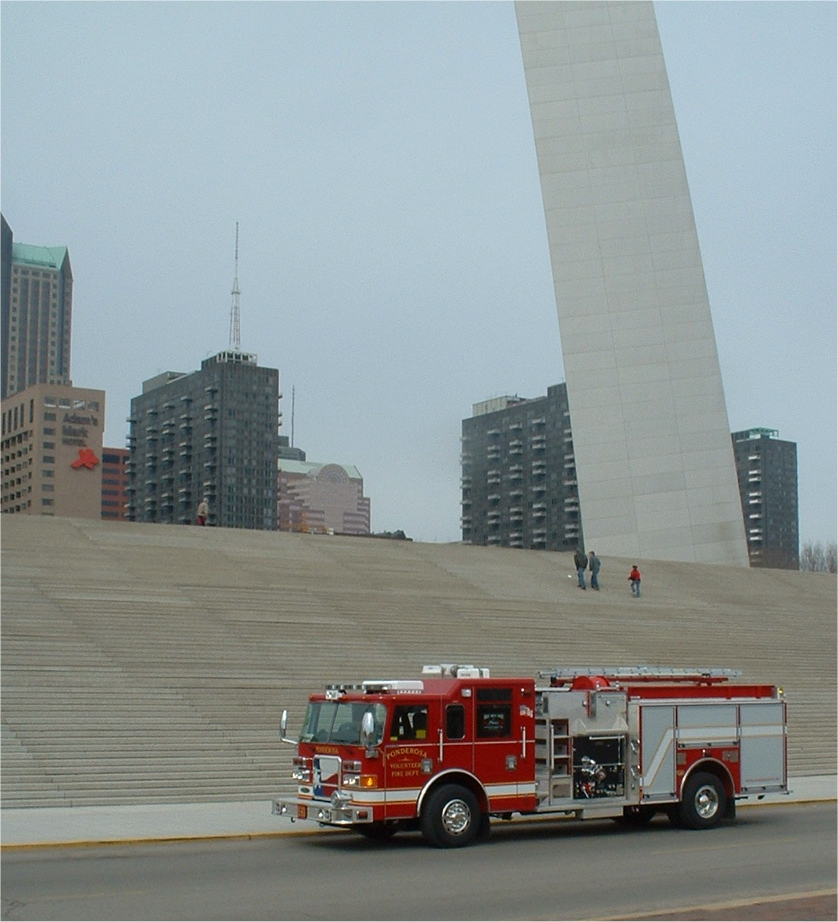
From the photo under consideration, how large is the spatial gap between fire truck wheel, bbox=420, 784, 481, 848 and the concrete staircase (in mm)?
6252

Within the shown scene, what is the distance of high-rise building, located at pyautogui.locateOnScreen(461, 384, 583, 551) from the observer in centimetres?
12373

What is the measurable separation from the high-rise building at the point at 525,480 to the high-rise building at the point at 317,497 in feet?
160

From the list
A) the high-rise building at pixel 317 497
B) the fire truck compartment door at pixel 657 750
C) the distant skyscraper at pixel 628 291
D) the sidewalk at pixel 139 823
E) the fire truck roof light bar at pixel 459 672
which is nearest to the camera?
the sidewalk at pixel 139 823

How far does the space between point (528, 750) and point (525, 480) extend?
10994 cm

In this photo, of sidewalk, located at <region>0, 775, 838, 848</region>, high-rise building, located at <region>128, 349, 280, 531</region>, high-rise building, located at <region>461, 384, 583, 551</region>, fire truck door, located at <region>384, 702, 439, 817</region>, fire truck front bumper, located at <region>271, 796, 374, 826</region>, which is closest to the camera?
fire truck front bumper, located at <region>271, 796, 374, 826</region>

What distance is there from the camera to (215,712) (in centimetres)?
2470

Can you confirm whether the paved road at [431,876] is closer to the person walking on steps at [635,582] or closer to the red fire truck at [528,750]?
the red fire truck at [528,750]

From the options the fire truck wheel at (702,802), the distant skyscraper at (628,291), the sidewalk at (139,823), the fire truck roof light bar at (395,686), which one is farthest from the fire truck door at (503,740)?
the distant skyscraper at (628,291)

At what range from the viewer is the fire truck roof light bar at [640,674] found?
1842 cm

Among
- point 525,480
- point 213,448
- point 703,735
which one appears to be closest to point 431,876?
point 703,735

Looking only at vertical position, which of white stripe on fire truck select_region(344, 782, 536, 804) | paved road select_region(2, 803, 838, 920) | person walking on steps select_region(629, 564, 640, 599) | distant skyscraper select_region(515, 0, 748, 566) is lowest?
paved road select_region(2, 803, 838, 920)

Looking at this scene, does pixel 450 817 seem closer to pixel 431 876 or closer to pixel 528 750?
pixel 528 750

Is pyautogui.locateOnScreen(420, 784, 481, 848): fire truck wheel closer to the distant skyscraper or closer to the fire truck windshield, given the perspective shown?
the fire truck windshield

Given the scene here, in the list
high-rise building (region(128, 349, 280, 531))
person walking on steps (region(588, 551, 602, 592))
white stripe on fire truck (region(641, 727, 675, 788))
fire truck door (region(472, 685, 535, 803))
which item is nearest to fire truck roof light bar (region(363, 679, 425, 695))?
fire truck door (region(472, 685, 535, 803))
